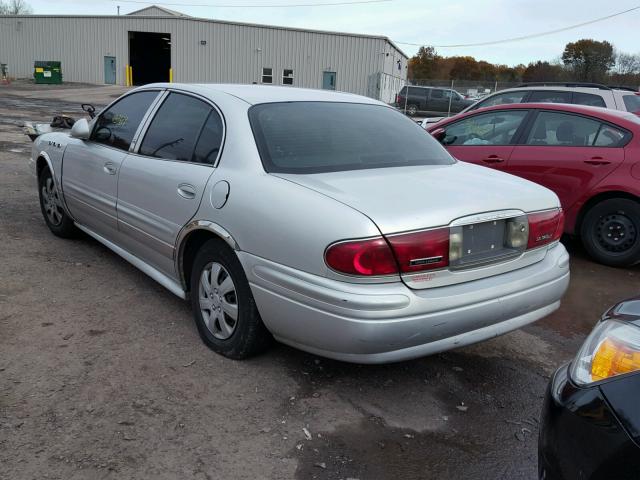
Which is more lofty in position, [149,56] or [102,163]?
[149,56]

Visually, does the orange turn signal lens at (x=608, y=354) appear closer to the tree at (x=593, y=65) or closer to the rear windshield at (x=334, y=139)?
the rear windshield at (x=334, y=139)

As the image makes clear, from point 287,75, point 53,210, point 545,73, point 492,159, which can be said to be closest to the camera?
point 53,210

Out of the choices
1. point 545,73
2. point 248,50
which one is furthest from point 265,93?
point 545,73

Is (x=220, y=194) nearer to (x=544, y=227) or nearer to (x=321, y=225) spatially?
(x=321, y=225)

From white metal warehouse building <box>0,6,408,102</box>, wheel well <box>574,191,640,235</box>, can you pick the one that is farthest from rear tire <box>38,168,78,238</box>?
white metal warehouse building <box>0,6,408,102</box>

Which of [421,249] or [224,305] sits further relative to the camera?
[224,305]

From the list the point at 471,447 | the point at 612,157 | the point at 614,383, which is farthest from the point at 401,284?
the point at 612,157

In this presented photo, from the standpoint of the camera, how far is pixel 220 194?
321 cm

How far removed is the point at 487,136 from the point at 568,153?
982 millimetres

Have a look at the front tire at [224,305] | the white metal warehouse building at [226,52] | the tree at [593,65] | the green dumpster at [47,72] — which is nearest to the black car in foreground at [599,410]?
the front tire at [224,305]

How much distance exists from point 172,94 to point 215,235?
132 cm

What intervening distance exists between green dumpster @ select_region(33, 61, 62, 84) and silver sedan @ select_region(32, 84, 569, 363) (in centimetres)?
3900

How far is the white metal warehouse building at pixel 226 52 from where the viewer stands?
38594 millimetres

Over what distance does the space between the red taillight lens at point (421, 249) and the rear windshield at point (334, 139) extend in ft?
2.49
